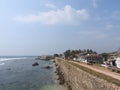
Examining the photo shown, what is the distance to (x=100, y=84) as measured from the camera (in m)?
18.4

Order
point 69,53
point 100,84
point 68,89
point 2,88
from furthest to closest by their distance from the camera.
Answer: point 69,53 < point 2,88 < point 68,89 < point 100,84

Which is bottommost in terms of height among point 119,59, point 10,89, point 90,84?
point 10,89

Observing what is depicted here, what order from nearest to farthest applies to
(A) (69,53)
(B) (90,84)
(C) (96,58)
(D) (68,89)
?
(B) (90,84) < (D) (68,89) < (C) (96,58) < (A) (69,53)

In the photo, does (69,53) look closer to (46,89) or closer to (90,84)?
(46,89)

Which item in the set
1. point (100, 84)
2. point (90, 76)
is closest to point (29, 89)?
point (90, 76)

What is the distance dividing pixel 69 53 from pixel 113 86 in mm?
125128

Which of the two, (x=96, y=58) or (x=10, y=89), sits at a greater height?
(x=96, y=58)

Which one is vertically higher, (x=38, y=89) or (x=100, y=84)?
(x=100, y=84)

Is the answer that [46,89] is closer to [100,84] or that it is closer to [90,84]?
[90,84]

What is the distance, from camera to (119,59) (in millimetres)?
42750

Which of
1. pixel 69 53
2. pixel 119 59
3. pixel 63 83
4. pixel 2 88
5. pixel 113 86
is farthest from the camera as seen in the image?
pixel 69 53

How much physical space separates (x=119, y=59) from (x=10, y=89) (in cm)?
2250

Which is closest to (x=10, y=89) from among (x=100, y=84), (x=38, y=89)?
(x=38, y=89)

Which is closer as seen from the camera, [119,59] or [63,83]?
[63,83]
